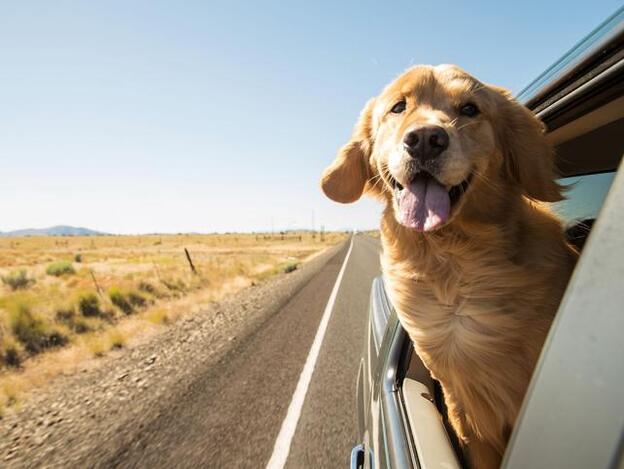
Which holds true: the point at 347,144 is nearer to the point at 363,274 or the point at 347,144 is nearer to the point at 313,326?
the point at 313,326

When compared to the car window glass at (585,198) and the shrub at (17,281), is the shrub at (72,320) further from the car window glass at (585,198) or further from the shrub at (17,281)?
the car window glass at (585,198)

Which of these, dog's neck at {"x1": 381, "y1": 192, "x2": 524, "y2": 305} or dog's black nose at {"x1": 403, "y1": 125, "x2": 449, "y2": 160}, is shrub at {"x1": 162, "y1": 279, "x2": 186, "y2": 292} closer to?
dog's neck at {"x1": 381, "y1": 192, "x2": 524, "y2": 305}

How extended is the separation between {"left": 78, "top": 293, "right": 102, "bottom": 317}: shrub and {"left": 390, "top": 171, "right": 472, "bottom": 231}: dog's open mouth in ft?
42.3

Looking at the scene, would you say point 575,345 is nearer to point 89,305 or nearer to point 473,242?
point 473,242

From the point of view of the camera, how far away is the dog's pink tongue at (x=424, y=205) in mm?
1968

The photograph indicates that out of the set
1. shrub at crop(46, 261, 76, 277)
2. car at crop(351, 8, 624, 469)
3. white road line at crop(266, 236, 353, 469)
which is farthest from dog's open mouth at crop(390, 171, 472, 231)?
shrub at crop(46, 261, 76, 277)

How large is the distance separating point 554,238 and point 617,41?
0.95 metres

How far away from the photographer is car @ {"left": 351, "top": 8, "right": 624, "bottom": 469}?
680 mm

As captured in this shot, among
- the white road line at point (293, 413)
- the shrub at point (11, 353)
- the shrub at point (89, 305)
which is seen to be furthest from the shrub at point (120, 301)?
the white road line at point (293, 413)

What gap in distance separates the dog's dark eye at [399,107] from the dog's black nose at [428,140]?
0.71 metres

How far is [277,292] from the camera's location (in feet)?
46.5

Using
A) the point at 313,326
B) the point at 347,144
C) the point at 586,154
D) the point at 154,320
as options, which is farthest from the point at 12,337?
the point at 586,154

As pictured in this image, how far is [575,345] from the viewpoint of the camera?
0.74m

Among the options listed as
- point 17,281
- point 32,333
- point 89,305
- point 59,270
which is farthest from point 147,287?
point 59,270
